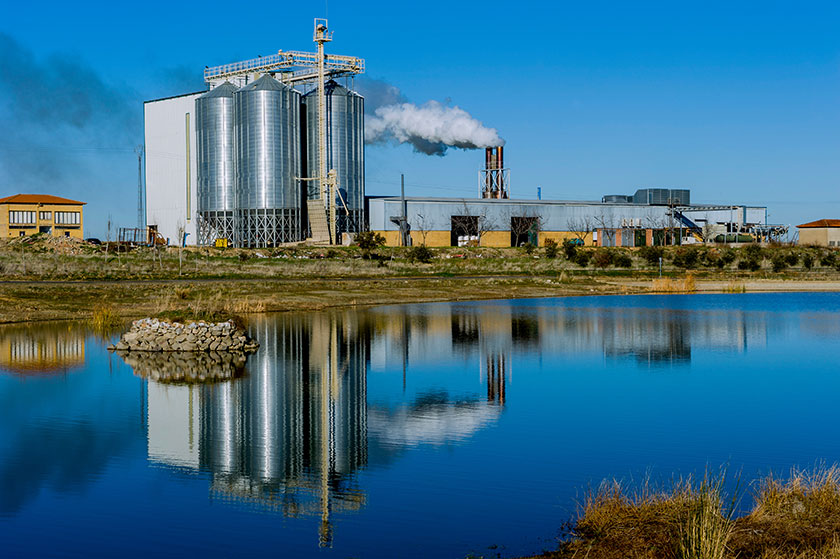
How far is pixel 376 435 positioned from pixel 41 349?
19747 millimetres

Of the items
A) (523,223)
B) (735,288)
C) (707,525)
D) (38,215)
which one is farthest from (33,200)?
(707,525)

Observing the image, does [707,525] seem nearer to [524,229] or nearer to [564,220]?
[524,229]

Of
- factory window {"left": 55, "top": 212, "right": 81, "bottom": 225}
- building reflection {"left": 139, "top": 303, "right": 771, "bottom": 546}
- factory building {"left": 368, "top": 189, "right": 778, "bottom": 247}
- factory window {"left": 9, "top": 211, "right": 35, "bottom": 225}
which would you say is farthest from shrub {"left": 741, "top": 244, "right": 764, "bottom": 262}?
factory window {"left": 9, "top": 211, "right": 35, "bottom": 225}

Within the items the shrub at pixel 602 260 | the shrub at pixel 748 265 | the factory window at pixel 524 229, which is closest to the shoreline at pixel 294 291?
the shrub at pixel 602 260

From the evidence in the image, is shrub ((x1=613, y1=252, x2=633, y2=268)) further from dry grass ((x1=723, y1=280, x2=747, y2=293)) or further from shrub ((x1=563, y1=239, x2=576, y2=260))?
dry grass ((x1=723, y1=280, x2=747, y2=293))

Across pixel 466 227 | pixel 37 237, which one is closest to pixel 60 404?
pixel 37 237

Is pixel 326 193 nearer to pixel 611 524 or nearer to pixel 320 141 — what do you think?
pixel 320 141

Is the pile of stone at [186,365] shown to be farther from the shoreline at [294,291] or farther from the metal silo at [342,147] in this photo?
the metal silo at [342,147]

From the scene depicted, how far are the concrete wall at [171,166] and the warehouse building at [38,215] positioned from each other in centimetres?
3167

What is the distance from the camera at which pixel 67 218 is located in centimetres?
15338

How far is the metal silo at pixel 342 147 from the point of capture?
4439 inches

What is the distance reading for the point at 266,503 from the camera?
14.2 meters

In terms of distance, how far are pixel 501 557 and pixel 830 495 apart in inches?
186

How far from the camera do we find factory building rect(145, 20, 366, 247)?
360 ft
